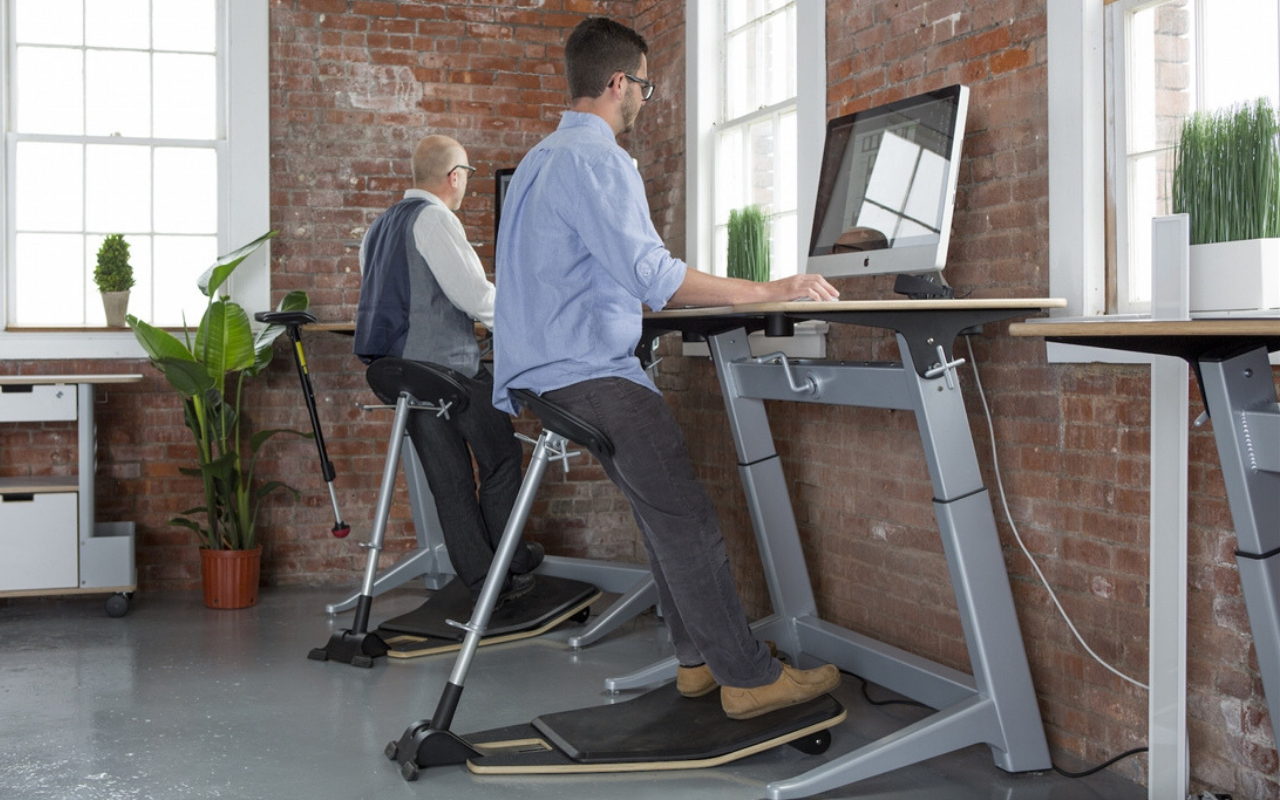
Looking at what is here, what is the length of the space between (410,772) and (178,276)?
3.45m

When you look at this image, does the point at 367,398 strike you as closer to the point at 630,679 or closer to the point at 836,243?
the point at 630,679

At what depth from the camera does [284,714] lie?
372cm

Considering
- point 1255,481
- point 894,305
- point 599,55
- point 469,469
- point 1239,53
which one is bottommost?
point 469,469

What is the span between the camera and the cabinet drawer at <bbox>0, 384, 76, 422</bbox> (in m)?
5.03

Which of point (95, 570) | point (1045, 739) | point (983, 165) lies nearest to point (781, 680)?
point (1045, 739)

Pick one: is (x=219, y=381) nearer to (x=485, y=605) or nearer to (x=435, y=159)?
(x=435, y=159)

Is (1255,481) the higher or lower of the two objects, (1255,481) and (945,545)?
the higher

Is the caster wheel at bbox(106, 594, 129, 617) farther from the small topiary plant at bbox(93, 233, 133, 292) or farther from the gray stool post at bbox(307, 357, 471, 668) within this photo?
the small topiary plant at bbox(93, 233, 133, 292)

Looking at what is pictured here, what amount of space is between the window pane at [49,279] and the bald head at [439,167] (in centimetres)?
194

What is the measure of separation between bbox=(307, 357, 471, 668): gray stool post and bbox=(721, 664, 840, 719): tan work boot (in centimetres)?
154

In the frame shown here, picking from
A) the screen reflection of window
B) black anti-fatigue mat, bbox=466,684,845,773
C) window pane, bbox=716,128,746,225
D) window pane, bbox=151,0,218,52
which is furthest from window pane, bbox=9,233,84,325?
the screen reflection of window

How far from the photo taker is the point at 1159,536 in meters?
2.73

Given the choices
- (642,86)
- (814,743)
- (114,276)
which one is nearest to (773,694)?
(814,743)

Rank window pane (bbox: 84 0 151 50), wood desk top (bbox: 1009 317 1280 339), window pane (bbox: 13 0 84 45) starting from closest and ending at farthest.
→ wood desk top (bbox: 1009 317 1280 339)
window pane (bbox: 13 0 84 45)
window pane (bbox: 84 0 151 50)
